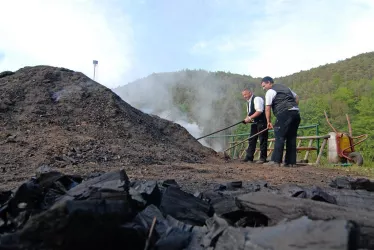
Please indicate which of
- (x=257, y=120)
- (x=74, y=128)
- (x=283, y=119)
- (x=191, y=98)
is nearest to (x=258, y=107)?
(x=257, y=120)

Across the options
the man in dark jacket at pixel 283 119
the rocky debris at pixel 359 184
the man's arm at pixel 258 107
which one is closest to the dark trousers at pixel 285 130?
the man in dark jacket at pixel 283 119

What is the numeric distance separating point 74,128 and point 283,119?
4.25 metres

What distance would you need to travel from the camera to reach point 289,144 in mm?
7426

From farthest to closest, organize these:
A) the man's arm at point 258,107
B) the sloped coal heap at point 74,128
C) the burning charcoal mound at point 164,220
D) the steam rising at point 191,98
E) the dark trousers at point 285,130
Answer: the steam rising at point 191,98
the man's arm at point 258,107
the dark trousers at point 285,130
the sloped coal heap at point 74,128
the burning charcoal mound at point 164,220

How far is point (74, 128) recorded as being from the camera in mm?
7426

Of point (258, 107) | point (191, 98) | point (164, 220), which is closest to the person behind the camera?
point (164, 220)

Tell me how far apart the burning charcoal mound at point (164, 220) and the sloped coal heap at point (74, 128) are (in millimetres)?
3167

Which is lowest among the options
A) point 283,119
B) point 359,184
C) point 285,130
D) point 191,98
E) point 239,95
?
point 359,184

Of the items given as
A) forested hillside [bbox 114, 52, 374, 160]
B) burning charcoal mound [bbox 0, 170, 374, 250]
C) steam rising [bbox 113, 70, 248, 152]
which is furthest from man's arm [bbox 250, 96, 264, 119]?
forested hillside [bbox 114, 52, 374, 160]

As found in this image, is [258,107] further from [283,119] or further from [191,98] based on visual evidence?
[191,98]

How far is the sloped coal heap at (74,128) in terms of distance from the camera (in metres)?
5.91

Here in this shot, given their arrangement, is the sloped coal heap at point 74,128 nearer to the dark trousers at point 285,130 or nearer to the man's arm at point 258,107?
the man's arm at point 258,107

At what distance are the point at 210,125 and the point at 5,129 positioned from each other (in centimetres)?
2756

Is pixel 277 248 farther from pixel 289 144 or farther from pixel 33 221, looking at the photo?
pixel 289 144
